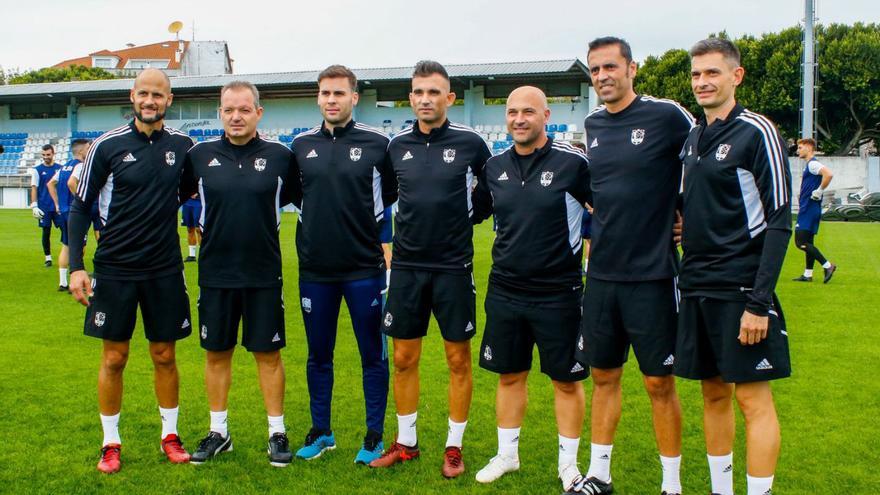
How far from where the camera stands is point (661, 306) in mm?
4074

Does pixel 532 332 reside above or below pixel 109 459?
above

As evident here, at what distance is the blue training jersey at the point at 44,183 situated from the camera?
14.3 m

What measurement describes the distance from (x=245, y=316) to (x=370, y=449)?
116 centimetres

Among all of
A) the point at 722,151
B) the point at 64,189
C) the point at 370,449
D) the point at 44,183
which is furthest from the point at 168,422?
the point at 44,183

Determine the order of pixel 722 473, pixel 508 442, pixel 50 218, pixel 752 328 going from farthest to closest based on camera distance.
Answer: pixel 50 218 → pixel 508 442 → pixel 722 473 → pixel 752 328

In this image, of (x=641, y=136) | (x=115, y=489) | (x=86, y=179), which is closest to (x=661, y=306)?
(x=641, y=136)

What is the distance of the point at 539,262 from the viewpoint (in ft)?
14.6

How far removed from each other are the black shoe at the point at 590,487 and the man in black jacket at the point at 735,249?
0.82 m

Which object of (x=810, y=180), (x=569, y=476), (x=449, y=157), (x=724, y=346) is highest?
(x=449, y=157)

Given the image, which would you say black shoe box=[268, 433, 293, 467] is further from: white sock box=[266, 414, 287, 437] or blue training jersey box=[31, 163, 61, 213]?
blue training jersey box=[31, 163, 61, 213]

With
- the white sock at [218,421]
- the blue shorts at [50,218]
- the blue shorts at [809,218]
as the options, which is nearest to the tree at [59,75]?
the blue shorts at [50,218]

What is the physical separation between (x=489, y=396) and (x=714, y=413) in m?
2.60

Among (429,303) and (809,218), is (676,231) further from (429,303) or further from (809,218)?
(809,218)

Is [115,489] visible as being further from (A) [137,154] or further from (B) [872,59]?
(B) [872,59]
